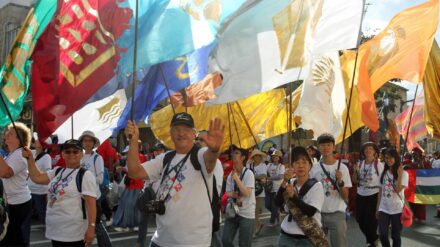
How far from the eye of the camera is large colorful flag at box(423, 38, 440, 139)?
806 centimetres

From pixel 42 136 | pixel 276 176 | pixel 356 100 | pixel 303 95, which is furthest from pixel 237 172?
pixel 276 176

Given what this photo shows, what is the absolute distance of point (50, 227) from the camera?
4656 mm

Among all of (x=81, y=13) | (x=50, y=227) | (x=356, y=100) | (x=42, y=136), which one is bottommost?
(x=50, y=227)

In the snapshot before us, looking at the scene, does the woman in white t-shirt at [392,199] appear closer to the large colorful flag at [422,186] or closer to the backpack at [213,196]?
the backpack at [213,196]

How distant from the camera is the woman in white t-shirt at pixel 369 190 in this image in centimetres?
785

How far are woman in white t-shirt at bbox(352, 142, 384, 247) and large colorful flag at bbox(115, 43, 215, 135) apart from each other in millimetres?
3115

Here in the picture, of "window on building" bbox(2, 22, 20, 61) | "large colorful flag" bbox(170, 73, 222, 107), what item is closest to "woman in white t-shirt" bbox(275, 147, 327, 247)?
"large colorful flag" bbox(170, 73, 222, 107)

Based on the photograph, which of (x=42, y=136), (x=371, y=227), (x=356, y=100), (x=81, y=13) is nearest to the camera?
(x=42, y=136)

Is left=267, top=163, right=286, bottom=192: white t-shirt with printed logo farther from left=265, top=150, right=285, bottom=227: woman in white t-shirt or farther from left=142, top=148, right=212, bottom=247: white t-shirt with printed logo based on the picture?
left=142, top=148, right=212, bottom=247: white t-shirt with printed logo

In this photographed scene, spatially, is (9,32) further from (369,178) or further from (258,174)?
(369,178)

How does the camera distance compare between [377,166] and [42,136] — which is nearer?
[42,136]

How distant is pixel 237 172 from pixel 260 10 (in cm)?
231

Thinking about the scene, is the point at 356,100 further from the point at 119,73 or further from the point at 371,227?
the point at 119,73

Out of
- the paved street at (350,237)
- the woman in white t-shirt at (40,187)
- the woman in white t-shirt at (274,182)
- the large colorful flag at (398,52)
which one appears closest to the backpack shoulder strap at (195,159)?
the large colorful flag at (398,52)
